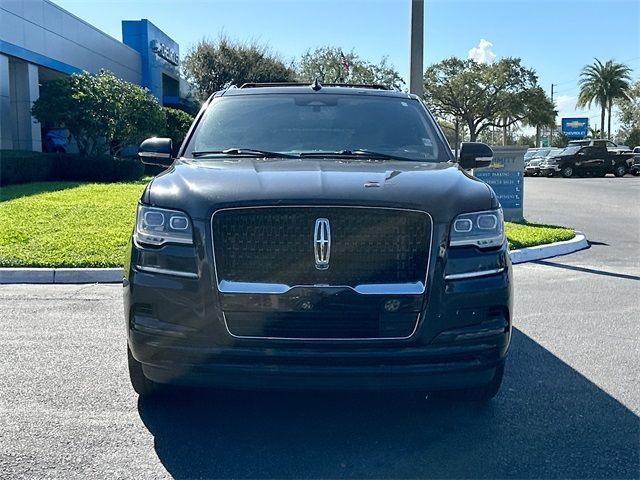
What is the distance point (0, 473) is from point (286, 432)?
1.36 m

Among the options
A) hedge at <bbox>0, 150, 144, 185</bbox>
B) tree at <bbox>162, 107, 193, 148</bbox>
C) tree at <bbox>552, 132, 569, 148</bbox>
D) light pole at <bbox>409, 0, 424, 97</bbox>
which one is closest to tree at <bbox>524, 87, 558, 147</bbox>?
tree at <bbox>552, 132, 569, 148</bbox>

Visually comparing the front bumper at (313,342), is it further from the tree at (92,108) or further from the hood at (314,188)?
the tree at (92,108)

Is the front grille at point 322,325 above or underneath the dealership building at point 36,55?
underneath

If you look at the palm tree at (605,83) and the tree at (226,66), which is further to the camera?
the palm tree at (605,83)

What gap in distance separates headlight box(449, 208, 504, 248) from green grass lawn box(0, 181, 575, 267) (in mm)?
5550

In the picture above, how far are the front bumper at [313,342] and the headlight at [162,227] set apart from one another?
6.2 inches

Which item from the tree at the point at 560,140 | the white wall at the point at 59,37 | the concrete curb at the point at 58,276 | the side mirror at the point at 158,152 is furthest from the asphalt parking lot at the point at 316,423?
the tree at the point at 560,140

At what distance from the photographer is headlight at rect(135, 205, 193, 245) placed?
3123 mm

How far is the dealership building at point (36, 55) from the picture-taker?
2117 cm

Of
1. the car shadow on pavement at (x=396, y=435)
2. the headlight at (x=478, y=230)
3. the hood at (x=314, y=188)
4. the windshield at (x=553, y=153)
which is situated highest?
the windshield at (x=553, y=153)

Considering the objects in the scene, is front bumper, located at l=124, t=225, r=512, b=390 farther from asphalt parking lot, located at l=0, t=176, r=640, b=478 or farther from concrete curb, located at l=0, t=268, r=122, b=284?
concrete curb, located at l=0, t=268, r=122, b=284

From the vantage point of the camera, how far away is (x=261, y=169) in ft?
11.7

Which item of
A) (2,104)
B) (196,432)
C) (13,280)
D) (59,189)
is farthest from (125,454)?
(2,104)

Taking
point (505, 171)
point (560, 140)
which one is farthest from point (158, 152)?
point (560, 140)
